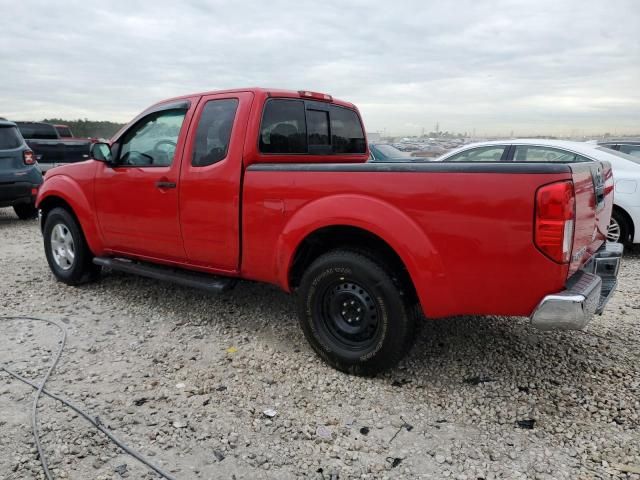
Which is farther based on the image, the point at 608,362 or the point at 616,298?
the point at 616,298

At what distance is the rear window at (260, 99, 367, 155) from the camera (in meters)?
3.94

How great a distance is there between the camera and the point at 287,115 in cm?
409

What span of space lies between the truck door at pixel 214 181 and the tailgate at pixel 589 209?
2.22 meters

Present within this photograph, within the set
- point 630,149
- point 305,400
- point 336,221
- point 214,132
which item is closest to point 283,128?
point 214,132

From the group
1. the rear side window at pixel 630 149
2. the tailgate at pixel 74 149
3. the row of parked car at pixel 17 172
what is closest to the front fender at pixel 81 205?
the row of parked car at pixel 17 172

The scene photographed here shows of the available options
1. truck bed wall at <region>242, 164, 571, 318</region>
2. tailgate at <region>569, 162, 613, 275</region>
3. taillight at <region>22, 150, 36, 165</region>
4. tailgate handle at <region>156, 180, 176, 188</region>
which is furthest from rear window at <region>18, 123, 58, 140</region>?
tailgate at <region>569, 162, 613, 275</region>

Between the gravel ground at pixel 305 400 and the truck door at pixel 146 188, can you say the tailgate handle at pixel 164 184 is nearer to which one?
the truck door at pixel 146 188

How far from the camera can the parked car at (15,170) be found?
28.4 ft

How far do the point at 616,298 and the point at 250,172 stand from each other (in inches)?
149

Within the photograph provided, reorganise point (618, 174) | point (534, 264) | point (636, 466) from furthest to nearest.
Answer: point (618, 174) → point (534, 264) → point (636, 466)

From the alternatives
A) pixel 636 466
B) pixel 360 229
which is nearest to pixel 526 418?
pixel 636 466

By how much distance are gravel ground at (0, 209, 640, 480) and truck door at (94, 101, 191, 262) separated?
65 cm

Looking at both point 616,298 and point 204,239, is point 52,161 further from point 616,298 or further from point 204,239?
point 616,298

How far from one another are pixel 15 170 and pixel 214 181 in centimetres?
671
